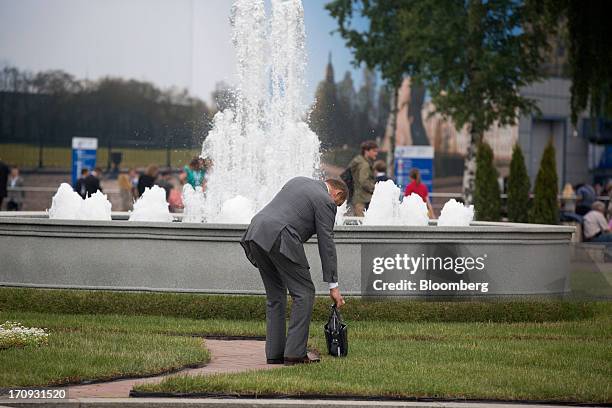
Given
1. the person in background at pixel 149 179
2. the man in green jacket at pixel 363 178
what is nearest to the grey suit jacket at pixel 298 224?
the man in green jacket at pixel 363 178

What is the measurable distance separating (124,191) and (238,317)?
24.9 metres

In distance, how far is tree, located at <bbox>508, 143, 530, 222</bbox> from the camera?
33812 mm

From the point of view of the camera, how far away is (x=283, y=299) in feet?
35.9

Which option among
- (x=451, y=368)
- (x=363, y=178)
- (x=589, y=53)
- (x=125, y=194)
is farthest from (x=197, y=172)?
(x=125, y=194)

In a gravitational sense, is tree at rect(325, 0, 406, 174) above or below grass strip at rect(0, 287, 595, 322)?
above

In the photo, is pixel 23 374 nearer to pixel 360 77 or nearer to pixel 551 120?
pixel 360 77

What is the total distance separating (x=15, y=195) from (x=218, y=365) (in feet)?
97.8

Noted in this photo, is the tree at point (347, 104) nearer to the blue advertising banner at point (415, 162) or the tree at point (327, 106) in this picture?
the tree at point (327, 106)

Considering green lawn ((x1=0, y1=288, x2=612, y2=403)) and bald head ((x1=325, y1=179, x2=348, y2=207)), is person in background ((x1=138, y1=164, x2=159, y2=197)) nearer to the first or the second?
green lawn ((x1=0, y1=288, x2=612, y2=403))

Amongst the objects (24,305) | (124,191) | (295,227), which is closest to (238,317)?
(24,305)

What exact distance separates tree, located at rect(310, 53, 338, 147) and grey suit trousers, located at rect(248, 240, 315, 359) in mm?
34357
